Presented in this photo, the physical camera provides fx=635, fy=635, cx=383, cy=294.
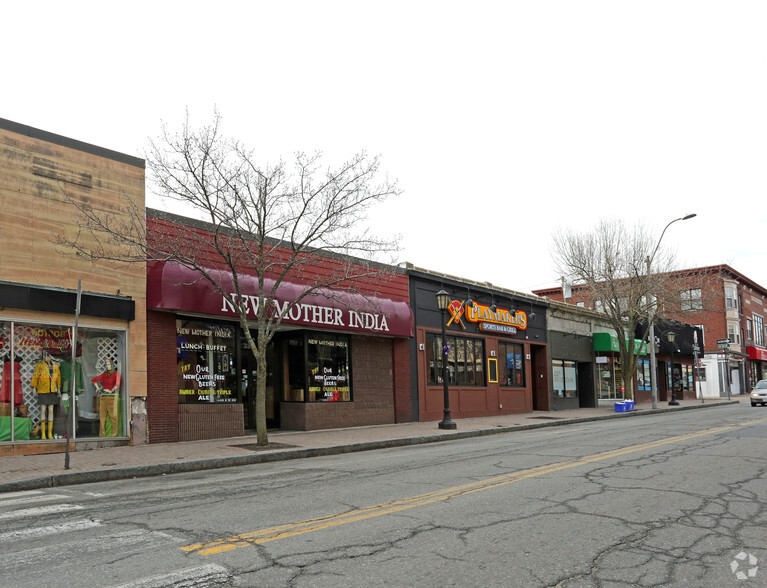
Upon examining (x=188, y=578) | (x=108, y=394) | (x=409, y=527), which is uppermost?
(x=108, y=394)

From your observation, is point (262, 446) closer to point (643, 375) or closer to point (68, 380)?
point (68, 380)

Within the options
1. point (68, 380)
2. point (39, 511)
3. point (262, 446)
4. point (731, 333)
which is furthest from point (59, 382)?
point (731, 333)

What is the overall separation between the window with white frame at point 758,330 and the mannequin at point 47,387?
67.7 meters

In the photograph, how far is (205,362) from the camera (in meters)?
16.5

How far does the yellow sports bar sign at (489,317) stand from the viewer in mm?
25281

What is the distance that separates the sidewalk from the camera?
10305 millimetres

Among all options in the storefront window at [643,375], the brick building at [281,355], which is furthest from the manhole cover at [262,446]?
the storefront window at [643,375]

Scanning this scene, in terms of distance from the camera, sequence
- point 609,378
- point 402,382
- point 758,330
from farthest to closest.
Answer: point 758,330 → point 609,378 → point 402,382

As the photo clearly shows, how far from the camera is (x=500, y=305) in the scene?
28.3 m

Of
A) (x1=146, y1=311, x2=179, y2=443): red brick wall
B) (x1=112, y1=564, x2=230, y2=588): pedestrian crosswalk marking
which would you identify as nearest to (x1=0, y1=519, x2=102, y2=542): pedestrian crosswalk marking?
(x1=112, y1=564, x2=230, y2=588): pedestrian crosswalk marking

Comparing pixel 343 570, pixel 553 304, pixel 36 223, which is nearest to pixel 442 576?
pixel 343 570

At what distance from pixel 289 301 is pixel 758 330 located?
212 feet

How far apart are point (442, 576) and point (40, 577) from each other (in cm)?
300

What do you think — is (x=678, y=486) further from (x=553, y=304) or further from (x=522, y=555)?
(x=553, y=304)
